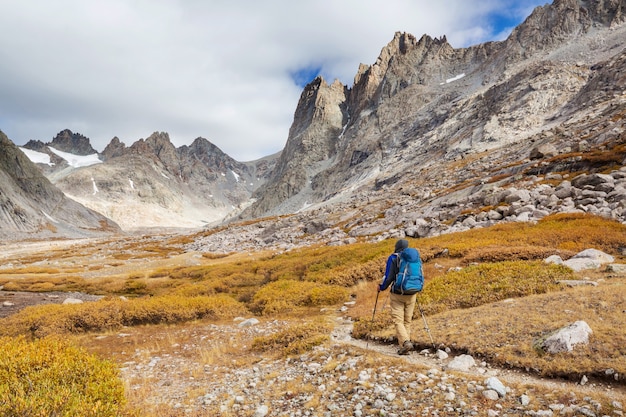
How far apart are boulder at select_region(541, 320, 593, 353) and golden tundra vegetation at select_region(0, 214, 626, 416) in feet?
0.60

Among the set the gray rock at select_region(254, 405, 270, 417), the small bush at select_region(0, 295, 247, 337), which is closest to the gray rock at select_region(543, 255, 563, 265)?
the gray rock at select_region(254, 405, 270, 417)

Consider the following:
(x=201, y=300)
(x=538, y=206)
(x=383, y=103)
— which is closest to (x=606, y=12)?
(x=383, y=103)

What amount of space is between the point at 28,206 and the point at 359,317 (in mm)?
200225

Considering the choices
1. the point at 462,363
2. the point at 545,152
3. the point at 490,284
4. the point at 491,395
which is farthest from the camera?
the point at 545,152

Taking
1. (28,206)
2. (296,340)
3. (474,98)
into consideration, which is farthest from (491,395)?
(28,206)

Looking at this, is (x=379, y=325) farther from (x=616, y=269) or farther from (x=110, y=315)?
(x=110, y=315)

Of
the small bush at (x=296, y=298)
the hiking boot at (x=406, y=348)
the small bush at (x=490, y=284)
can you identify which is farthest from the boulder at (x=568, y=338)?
the small bush at (x=296, y=298)

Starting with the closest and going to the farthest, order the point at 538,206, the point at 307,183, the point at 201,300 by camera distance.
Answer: the point at 201,300 < the point at 538,206 < the point at 307,183

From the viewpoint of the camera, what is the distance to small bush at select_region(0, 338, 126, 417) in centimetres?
546

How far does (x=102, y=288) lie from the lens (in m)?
35.6

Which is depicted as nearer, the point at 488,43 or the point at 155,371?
the point at 155,371

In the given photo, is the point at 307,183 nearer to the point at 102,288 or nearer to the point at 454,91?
the point at 454,91

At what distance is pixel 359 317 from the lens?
14633 millimetres

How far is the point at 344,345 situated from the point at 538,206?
28467 millimetres
